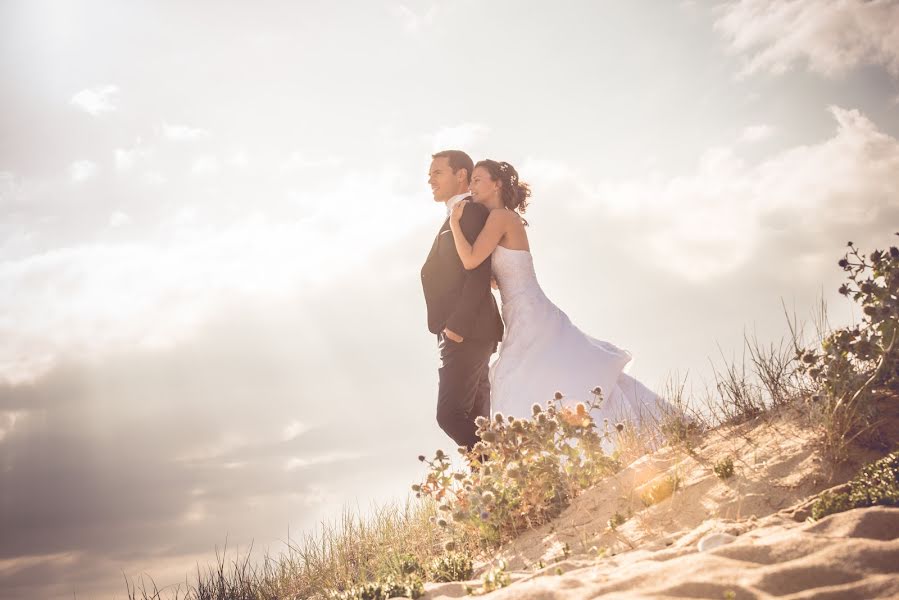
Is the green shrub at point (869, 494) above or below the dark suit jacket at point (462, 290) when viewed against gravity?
below

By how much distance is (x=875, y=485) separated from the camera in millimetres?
3621

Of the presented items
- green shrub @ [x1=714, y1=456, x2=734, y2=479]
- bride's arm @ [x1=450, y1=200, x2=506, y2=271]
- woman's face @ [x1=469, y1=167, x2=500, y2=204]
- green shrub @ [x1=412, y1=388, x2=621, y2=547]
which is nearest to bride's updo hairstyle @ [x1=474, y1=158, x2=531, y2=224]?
woman's face @ [x1=469, y1=167, x2=500, y2=204]

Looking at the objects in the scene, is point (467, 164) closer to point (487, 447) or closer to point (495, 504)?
point (487, 447)

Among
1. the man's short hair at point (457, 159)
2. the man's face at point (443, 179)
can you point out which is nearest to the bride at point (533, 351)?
the man's face at point (443, 179)

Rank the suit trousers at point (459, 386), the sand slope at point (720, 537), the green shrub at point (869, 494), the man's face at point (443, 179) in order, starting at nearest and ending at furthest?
the sand slope at point (720, 537)
the green shrub at point (869, 494)
the suit trousers at point (459, 386)
the man's face at point (443, 179)

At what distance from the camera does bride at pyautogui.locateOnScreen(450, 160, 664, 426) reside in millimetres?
6879

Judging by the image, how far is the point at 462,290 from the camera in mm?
Answer: 6988

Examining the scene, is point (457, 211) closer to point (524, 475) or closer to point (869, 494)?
point (524, 475)

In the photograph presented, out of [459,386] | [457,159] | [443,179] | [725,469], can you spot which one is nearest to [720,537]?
[725,469]

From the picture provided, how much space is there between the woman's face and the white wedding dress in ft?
2.32

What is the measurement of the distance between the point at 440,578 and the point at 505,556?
499mm

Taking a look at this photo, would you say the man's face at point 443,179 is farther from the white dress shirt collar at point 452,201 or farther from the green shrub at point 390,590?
the green shrub at point 390,590

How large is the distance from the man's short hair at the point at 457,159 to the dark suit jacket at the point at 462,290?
783mm

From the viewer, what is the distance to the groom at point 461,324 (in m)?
6.79
